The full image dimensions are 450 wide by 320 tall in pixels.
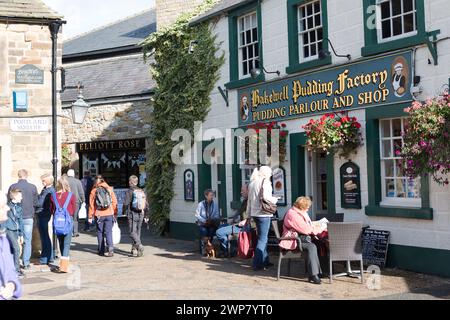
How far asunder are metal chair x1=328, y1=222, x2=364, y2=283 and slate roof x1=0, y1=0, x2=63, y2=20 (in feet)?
25.2

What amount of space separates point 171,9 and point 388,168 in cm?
948

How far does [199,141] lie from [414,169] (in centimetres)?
800

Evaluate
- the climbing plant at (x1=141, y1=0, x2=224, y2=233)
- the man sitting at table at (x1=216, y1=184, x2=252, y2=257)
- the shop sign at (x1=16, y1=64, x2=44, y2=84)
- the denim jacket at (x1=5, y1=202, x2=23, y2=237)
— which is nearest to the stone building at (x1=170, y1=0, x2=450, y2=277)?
the climbing plant at (x1=141, y1=0, x2=224, y2=233)

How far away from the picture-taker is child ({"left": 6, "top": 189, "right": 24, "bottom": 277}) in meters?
11.2

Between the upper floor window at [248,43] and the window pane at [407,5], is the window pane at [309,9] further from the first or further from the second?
the window pane at [407,5]

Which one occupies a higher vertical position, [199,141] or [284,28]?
[284,28]

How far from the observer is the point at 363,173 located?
39.4 feet

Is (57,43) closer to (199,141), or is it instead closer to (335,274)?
(199,141)

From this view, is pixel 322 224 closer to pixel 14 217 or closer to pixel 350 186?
pixel 350 186

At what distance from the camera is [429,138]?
9500 mm

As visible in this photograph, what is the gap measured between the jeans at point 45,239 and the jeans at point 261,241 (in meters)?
4.00

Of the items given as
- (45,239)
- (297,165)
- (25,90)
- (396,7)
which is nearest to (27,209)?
(45,239)
